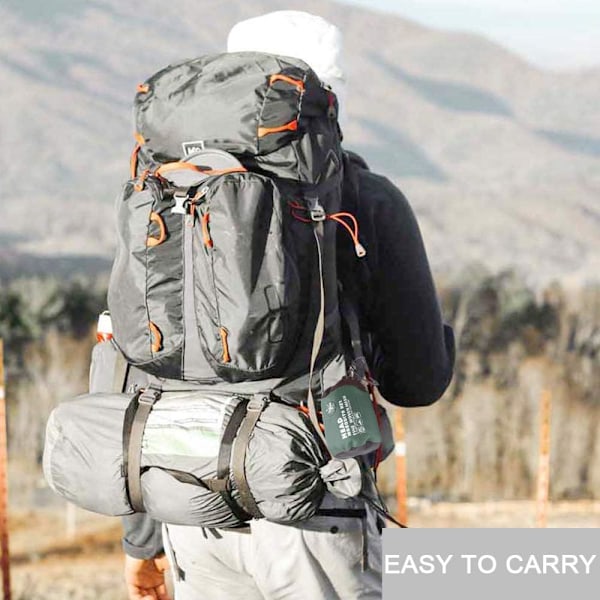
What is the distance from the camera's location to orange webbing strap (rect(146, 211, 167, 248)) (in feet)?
5.19

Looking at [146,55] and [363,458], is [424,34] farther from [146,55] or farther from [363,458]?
[363,458]

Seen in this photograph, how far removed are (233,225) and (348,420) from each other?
0.29m

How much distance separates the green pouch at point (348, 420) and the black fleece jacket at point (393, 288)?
0.16 m

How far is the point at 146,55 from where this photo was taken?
91438 mm

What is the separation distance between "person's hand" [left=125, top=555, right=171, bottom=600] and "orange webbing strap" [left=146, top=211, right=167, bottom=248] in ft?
1.88

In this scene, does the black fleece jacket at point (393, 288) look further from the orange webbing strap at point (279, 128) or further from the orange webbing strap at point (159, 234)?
the orange webbing strap at point (159, 234)

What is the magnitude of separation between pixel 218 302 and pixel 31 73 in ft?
266

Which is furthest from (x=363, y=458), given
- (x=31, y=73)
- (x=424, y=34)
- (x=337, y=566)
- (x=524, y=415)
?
(x=424, y=34)

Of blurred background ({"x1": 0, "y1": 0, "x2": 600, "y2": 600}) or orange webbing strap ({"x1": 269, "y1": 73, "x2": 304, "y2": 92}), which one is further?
blurred background ({"x1": 0, "y1": 0, "x2": 600, "y2": 600})

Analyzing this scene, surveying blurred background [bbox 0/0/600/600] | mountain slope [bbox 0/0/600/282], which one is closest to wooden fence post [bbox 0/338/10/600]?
blurred background [bbox 0/0/600/600]

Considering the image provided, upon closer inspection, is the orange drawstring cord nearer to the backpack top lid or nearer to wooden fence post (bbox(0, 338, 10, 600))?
the backpack top lid

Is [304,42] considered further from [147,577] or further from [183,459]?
[147,577]

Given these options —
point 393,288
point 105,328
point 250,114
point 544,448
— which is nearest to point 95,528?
point 544,448

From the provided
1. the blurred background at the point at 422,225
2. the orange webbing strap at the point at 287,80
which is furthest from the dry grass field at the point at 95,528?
the orange webbing strap at the point at 287,80
